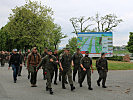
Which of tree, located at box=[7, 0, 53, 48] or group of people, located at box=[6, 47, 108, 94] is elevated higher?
tree, located at box=[7, 0, 53, 48]

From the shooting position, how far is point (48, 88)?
28.1 ft

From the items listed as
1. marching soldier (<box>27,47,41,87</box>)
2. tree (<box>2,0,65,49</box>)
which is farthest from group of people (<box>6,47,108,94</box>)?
tree (<box>2,0,65,49</box>)

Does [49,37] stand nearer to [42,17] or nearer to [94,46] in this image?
[42,17]

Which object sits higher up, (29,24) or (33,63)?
(29,24)

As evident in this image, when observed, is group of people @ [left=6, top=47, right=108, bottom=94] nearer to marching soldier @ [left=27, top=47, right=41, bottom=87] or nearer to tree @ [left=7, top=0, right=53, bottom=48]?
marching soldier @ [left=27, top=47, right=41, bottom=87]

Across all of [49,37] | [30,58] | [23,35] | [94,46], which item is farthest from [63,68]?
[49,37]

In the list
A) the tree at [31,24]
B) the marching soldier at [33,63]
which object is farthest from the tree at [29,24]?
the marching soldier at [33,63]

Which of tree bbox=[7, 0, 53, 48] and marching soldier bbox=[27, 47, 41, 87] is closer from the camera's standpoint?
marching soldier bbox=[27, 47, 41, 87]

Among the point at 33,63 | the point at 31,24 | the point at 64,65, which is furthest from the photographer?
the point at 31,24

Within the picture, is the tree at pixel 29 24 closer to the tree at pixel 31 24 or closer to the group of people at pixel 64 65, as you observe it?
the tree at pixel 31 24

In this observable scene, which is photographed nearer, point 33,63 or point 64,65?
point 64,65

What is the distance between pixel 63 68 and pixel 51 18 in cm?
3635

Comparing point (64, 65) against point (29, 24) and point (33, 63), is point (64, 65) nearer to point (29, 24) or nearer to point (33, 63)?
point (33, 63)

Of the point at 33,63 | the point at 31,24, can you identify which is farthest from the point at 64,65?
the point at 31,24
